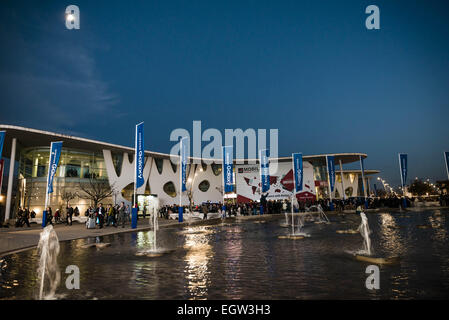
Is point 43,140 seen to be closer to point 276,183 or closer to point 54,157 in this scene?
point 54,157

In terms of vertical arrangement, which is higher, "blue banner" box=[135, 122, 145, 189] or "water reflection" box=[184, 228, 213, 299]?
"blue banner" box=[135, 122, 145, 189]

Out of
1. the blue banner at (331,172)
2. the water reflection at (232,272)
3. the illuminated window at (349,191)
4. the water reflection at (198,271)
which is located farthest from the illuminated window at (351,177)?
the water reflection at (198,271)

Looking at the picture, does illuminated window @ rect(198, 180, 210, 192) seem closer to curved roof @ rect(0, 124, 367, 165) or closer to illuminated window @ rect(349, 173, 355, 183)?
curved roof @ rect(0, 124, 367, 165)

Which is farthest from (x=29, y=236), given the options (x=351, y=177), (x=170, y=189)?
(x=351, y=177)

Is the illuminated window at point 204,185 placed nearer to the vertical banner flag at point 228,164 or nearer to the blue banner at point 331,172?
the blue banner at point 331,172

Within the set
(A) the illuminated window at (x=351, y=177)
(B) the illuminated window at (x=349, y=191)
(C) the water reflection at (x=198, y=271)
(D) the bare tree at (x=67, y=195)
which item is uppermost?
(A) the illuminated window at (x=351, y=177)

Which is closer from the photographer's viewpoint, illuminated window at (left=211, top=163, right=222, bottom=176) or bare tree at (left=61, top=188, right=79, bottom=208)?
bare tree at (left=61, top=188, right=79, bottom=208)

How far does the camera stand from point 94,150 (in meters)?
38.7

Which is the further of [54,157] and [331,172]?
[331,172]

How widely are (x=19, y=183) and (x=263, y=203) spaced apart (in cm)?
3179

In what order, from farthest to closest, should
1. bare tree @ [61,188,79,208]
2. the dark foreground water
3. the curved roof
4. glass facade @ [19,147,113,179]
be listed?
glass facade @ [19,147,113,179]
bare tree @ [61,188,79,208]
the curved roof
the dark foreground water

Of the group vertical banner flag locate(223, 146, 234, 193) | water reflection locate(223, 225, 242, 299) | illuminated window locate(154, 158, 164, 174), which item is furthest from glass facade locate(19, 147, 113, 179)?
water reflection locate(223, 225, 242, 299)
